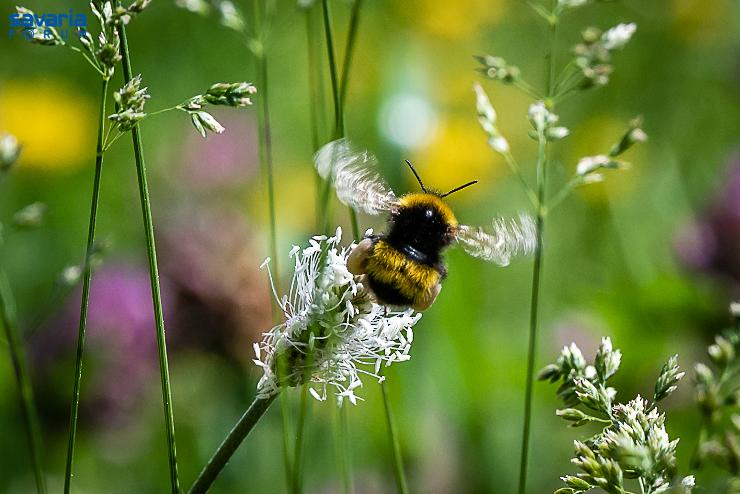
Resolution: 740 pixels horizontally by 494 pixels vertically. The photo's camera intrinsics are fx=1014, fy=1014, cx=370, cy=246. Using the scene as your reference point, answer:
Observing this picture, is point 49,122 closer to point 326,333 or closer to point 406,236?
point 406,236

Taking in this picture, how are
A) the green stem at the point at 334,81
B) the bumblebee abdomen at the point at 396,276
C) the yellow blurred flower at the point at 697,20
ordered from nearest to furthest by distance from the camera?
the bumblebee abdomen at the point at 396,276 < the green stem at the point at 334,81 < the yellow blurred flower at the point at 697,20

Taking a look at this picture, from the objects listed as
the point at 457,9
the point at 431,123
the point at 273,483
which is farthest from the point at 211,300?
the point at 457,9

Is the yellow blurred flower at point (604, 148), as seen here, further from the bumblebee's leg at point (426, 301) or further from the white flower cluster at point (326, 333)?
the white flower cluster at point (326, 333)

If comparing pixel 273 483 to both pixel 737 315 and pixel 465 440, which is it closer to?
pixel 465 440

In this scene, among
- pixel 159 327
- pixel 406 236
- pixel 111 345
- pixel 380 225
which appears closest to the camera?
pixel 159 327

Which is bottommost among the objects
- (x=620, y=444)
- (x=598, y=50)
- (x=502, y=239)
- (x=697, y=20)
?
(x=620, y=444)

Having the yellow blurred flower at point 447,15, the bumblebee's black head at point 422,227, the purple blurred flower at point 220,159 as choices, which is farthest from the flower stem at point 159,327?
the yellow blurred flower at point 447,15

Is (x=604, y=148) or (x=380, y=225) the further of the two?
(x=604, y=148)

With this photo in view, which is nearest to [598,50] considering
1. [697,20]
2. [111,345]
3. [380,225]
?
[380,225]
